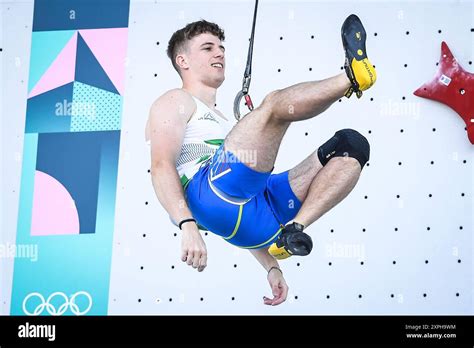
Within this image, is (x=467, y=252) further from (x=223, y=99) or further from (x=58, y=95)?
(x=58, y=95)

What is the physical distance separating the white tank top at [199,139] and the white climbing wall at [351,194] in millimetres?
905

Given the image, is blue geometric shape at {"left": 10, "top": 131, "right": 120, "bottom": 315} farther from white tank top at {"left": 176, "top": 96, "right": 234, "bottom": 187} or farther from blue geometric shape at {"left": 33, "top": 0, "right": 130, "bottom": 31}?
white tank top at {"left": 176, "top": 96, "right": 234, "bottom": 187}

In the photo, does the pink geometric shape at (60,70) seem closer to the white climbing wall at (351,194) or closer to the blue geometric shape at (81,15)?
the blue geometric shape at (81,15)

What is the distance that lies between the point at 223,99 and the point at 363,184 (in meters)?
0.88

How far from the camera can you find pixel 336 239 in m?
4.22

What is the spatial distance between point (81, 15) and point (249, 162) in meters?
2.09

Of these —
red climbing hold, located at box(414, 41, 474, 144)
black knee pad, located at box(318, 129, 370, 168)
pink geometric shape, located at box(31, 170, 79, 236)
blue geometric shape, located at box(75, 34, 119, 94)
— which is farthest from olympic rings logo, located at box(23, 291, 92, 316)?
red climbing hold, located at box(414, 41, 474, 144)

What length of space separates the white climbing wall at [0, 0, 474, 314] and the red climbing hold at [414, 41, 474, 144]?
4cm

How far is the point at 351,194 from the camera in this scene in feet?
14.0

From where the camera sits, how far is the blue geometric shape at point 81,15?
444cm

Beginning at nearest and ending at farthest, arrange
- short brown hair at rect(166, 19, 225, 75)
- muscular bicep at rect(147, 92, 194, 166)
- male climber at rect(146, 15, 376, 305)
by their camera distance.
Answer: male climber at rect(146, 15, 376, 305)
muscular bicep at rect(147, 92, 194, 166)
short brown hair at rect(166, 19, 225, 75)

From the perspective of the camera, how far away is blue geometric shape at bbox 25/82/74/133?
4.39 meters
